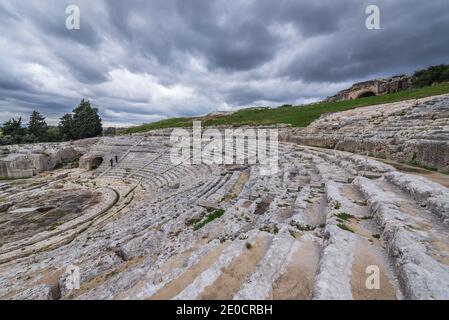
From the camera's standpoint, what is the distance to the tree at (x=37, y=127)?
47250 millimetres

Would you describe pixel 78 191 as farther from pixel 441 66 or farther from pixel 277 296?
pixel 441 66

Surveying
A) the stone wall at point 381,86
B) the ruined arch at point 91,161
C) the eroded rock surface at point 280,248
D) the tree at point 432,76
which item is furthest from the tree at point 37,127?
the tree at point 432,76

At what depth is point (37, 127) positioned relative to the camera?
158 ft

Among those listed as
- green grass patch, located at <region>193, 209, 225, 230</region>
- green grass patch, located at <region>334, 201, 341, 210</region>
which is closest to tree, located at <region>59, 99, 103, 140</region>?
green grass patch, located at <region>193, 209, 225, 230</region>

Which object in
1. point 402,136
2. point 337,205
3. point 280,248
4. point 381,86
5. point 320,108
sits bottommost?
point 280,248

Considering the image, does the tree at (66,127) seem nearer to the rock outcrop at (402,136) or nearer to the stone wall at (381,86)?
the rock outcrop at (402,136)

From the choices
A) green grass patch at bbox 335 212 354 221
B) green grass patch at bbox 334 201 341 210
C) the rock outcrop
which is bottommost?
green grass patch at bbox 335 212 354 221

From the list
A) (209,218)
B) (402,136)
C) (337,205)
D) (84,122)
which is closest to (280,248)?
(337,205)

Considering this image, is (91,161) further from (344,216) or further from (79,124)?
(344,216)

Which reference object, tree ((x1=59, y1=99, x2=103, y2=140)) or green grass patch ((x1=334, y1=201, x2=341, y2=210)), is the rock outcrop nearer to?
green grass patch ((x1=334, y1=201, x2=341, y2=210))

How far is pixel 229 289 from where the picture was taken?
105 inches

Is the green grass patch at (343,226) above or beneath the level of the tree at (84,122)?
beneath

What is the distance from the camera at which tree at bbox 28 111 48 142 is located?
4725 centimetres

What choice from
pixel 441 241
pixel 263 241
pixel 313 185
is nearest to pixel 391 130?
pixel 313 185
